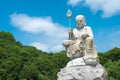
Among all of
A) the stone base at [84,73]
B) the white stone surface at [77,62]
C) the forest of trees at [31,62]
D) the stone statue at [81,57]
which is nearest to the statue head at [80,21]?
the stone statue at [81,57]

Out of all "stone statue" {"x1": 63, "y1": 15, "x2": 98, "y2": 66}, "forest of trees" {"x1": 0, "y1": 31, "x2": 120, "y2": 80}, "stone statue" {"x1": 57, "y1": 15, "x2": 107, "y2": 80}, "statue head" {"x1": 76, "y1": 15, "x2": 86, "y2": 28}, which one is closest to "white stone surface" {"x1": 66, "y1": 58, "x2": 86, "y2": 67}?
"stone statue" {"x1": 57, "y1": 15, "x2": 107, "y2": 80}

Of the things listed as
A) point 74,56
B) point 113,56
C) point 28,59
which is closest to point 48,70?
point 28,59

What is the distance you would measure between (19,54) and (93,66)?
21764mm

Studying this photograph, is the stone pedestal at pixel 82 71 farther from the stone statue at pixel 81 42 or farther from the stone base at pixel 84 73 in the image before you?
the stone statue at pixel 81 42

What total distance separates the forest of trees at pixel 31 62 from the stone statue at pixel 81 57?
1680cm

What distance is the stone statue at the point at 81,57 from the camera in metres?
12.4

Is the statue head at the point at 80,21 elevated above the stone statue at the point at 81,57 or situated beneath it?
elevated above

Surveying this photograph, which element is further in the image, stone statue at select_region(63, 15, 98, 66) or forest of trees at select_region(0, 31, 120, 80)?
forest of trees at select_region(0, 31, 120, 80)

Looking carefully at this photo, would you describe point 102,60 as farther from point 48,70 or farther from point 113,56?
point 48,70

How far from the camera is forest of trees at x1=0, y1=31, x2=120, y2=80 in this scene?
30969 mm

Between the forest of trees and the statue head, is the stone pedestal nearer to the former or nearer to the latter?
the statue head

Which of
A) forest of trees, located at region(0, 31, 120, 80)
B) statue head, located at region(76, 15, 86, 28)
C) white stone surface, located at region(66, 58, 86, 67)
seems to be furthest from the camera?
forest of trees, located at region(0, 31, 120, 80)

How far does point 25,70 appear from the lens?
30.9 m

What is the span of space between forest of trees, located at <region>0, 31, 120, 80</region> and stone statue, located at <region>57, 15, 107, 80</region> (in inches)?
661
